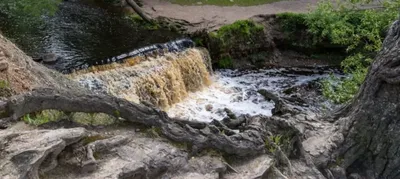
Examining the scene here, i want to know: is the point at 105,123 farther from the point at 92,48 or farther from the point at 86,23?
the point at 86,23

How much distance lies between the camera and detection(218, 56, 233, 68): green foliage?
1392 centimetres

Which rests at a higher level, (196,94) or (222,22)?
(222,22)

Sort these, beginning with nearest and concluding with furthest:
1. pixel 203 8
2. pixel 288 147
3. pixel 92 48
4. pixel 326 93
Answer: pixel 288 147 < pixel 326 93 < pixel 92 48 < pixel 203 8

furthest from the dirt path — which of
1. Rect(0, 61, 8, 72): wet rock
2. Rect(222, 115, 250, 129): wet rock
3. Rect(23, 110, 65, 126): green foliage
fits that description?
Rect(23, 110, 65, 126): green foliage

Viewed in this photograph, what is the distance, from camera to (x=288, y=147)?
14.7ft

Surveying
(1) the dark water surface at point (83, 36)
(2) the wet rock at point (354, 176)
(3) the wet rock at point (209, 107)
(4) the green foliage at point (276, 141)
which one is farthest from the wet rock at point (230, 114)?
(1) the dark water surface at point (83, 36)

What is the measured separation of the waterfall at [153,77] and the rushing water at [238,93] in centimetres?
34

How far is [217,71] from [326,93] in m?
5.87

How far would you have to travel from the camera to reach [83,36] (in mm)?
12844

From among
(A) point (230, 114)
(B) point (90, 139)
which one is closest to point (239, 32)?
(A) point (230, 114)

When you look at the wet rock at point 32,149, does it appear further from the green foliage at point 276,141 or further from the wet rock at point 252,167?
the green foliage at point 276,141

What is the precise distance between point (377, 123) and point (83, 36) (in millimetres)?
9836

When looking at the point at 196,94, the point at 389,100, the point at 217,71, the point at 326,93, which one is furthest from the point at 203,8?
the point at 389,100

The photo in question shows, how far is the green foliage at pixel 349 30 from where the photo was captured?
8.02 meters
